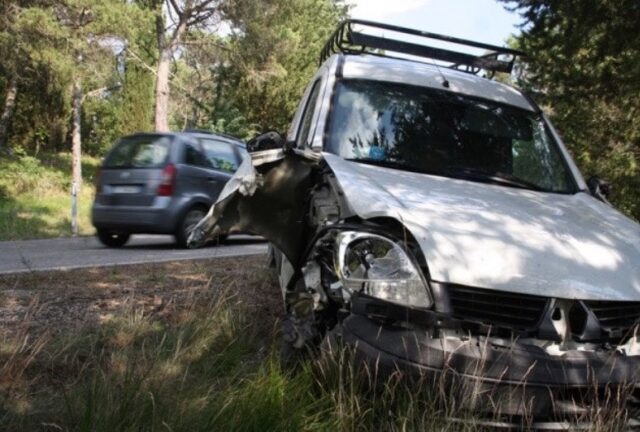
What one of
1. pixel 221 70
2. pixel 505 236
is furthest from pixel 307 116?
pixel 221 70

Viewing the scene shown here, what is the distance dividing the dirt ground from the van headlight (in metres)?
1.58

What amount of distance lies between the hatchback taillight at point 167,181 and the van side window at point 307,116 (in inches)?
216

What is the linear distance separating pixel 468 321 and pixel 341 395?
25.7 inches

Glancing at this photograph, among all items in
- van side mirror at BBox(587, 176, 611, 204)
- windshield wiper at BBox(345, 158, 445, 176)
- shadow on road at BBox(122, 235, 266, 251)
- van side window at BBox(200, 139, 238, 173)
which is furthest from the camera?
van side window at BBox(200, 139, 238, 173)

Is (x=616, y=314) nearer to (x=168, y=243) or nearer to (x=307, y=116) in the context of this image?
(x=307, y=116)

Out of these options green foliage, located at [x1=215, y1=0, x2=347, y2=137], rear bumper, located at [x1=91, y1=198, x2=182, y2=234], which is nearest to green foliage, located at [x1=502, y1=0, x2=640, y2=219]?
rear bumper, located at [x1=91, y1=198, x2=182, y2=234]

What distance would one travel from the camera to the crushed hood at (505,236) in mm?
2838

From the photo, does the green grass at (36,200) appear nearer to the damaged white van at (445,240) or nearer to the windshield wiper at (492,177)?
the damaged white van at (445,240)

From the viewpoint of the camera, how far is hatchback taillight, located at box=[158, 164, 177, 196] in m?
10.5

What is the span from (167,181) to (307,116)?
5.81 metres

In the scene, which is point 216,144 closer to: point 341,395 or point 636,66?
point 636,66

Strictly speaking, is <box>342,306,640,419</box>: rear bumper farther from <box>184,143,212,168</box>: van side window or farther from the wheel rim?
<box>184,143,212,168</box>: van side window

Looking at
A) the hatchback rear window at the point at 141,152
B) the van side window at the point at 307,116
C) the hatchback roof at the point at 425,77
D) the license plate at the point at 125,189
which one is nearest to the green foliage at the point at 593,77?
the hatchback roof at the point at 425,77

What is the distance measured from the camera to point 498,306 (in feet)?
9.27
